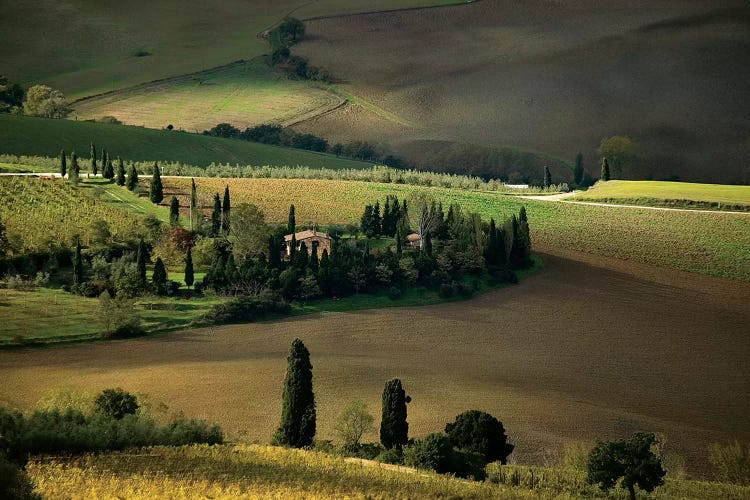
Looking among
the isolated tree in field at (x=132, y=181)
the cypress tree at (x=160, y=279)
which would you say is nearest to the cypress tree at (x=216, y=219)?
the isolated tree in field at (x=132, y=181)

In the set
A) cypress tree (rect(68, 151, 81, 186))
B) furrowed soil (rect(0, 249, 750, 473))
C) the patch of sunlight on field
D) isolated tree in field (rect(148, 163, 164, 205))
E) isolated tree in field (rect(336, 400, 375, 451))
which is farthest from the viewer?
the patch of sunlight on field

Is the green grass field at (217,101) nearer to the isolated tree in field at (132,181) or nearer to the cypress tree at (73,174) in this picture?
the cypress tree at (73,174)

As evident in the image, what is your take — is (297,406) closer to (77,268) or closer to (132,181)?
(77,268)

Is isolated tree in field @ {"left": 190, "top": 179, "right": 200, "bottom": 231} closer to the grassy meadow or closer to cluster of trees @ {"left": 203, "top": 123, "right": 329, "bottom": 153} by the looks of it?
the grassy meadow

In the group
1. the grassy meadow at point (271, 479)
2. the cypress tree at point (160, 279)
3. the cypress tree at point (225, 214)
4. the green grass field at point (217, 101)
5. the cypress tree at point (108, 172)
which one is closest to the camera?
the grassy meadow at point (271, 479)

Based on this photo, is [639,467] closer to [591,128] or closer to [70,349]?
[70,349]

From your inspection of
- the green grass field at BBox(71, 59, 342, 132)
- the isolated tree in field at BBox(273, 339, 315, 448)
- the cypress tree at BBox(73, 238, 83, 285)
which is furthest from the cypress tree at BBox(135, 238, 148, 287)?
the green grass field at BBox(71, 59, 342, 132)

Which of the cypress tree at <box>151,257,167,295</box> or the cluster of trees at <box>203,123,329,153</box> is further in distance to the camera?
the cluster of trees at <box>203,123,329,153</box>
